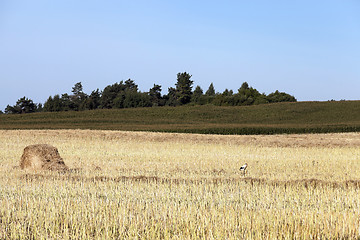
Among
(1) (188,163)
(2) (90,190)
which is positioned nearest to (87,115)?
(1) (188,163)

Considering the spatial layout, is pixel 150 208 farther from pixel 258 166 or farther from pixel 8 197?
pixel 258 166

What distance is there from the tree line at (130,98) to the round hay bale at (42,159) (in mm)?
77596

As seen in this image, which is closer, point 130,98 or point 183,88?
point 130,98

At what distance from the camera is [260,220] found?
679 centimetres

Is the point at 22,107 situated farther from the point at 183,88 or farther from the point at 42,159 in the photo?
the point at 42,159

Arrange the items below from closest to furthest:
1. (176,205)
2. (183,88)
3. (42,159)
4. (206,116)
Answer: (176,205) → (42,159) → (206,116) → (183,88)

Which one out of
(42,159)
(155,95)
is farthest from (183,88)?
(42,159)

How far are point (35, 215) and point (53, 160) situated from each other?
787cm

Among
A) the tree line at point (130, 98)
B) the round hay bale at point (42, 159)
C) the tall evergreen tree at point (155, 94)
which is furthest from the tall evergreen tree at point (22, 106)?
the round hay bale at point (42, 159)

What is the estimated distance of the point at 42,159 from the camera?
14.8 metres

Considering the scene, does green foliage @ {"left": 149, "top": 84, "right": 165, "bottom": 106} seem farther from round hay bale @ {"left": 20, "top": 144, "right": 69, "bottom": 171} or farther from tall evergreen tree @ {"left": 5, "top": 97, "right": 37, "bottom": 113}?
round hay bale @ {"left": 20, "top": 144, "right": 69, "bottom": 171}

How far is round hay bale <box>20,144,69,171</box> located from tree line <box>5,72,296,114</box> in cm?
7760

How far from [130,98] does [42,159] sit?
81300 millimetres

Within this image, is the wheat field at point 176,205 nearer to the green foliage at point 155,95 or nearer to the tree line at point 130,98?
the tree line at point 130,98
